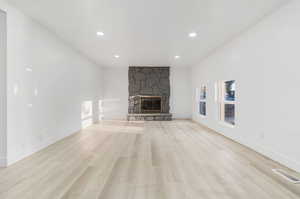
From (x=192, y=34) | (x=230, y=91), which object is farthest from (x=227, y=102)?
(x=192, y=34)

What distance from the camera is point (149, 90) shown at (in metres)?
8.25

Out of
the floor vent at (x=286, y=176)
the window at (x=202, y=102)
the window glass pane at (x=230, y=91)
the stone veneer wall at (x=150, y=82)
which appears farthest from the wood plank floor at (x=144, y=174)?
the stone veneer wall at (x=150, y=82)

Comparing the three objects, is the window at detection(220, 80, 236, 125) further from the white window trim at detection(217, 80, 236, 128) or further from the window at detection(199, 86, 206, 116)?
the window at detection(199, 86, 206, 116)

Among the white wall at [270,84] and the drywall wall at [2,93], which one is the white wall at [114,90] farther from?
the drywall wall at [2,93]

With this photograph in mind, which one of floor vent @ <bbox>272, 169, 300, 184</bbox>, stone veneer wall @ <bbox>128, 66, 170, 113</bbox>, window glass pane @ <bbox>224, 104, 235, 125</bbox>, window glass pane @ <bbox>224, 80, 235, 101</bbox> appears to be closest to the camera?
floor vent @ <bbox>272, 169, 300, 184</bbox>

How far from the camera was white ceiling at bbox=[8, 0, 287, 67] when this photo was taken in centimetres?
265

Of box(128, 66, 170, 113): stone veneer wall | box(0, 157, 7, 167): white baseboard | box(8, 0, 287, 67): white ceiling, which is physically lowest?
box(0, 157, 7, 167): white baseboard

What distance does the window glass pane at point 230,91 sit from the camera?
176 inches

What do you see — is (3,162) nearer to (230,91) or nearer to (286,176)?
(286,176)

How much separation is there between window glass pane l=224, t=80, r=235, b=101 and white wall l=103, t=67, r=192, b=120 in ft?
11.2

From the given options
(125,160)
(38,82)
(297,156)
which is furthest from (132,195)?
(38,82)

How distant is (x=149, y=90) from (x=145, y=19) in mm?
5210

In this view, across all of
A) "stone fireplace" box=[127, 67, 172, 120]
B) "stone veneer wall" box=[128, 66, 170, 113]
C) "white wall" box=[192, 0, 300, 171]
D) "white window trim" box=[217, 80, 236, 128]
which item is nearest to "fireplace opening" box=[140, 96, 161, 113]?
"stone fireplace" box=[127, 67, 172, 120]

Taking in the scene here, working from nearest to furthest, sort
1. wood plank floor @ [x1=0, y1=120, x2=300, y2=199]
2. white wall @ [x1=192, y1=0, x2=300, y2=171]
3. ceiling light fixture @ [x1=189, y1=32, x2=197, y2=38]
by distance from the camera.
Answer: wood plank floor @ [x1=0, y1=120, x2=300, y2=199]
white wall @ [x1=192, y1=0, x2=300, y2=171]
ceiling light fixture @ [x1=189, y1=32, x2=197, y2=38]
